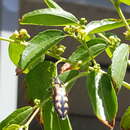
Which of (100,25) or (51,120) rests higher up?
(100,25)

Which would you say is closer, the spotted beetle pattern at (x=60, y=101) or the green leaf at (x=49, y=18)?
the spotted beetle pattern at (x=60, y=101)

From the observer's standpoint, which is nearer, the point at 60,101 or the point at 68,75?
the point at 60,101

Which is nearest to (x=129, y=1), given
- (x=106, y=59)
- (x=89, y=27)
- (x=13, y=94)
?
(x=89, y=27)

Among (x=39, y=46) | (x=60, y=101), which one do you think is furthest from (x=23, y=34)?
(x=60, y=101)

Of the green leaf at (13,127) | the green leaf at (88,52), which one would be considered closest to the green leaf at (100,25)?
the green leaf at (88,52)

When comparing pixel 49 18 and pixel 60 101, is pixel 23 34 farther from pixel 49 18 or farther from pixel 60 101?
pixel 60 101

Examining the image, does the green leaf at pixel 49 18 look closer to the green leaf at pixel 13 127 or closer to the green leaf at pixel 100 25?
the green leaf at pixel 100 25

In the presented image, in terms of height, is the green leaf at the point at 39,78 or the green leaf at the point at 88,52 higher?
the green leaf at the point at 88,52

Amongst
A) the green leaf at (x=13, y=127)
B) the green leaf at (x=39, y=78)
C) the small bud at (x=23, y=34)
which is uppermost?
the small bud at (x=23, y=34)
